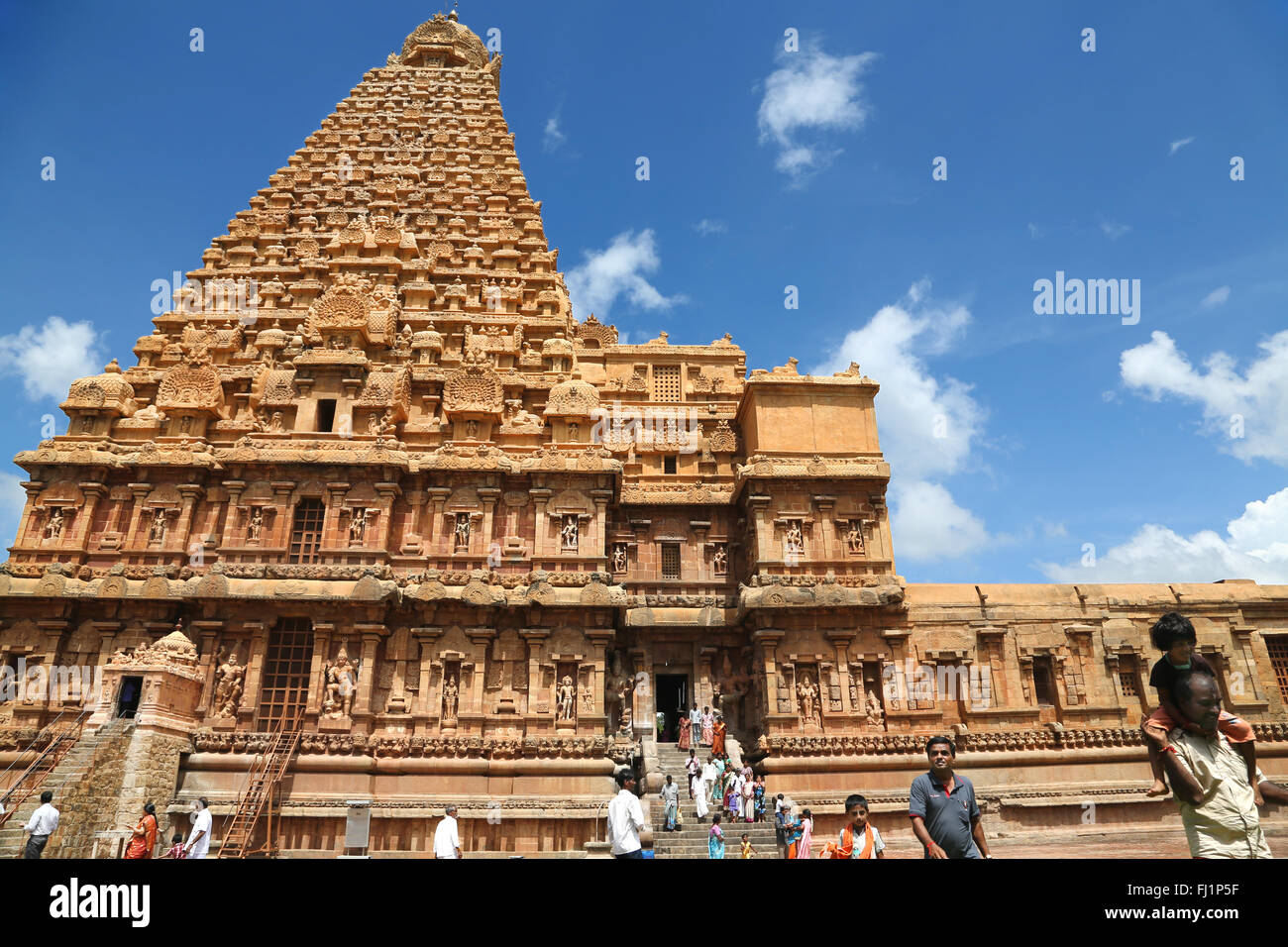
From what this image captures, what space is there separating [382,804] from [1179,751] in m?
21.7

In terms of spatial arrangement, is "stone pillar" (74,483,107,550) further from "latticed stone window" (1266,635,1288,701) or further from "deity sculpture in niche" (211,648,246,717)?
"latticed stone window" (1266,635,1288,701)

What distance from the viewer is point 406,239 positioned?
36625 mm

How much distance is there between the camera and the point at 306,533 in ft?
88.9

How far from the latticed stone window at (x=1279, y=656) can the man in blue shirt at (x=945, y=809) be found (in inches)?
1103

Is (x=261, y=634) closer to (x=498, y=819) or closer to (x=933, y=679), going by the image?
(x=498, y=819)

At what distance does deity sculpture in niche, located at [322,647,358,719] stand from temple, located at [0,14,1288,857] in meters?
0.08

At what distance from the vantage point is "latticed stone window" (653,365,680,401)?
3650 centimetres

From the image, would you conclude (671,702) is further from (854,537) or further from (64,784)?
(64,784)

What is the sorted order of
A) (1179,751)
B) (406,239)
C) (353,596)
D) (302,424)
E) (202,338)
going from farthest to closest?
(406,239), (202,338), (302,424), (353,596), (1179,751)

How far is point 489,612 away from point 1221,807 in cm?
2171

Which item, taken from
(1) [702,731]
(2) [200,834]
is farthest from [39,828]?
(1) [702,731]

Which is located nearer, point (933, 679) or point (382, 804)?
point (382, 804)

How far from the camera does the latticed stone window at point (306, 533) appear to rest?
26.7 meters
